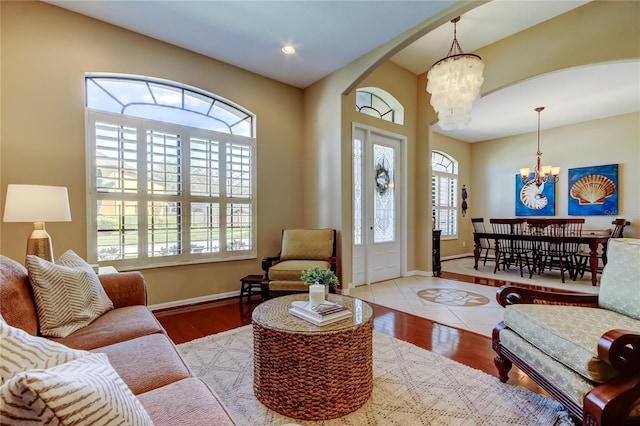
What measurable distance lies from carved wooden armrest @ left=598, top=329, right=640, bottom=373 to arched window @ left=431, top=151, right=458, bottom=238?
6112 mm

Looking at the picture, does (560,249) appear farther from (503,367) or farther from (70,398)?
(70,398)

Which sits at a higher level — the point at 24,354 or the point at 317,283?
the point at 24,354

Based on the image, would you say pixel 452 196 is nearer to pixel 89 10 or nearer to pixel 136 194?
pixel 136 194

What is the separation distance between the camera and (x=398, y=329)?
285 centimetres

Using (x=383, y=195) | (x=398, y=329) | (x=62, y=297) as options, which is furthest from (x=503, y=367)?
(x=383, y=195)

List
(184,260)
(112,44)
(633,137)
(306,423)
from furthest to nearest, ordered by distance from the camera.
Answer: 1. (633,137)
2. (184,260)
3. (112,44)
4. (306,423)

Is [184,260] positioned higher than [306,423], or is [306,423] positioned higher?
[184,260]

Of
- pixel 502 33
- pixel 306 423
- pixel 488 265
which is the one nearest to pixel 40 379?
A: pixel 306 423

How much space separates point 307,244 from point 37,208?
271cm

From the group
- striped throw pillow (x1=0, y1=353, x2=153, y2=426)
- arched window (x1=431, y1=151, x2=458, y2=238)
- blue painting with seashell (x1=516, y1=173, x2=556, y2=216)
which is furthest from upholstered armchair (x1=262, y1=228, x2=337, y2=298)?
→ blue painting with seashell (x1=516, y1=173, x2=556, y2=216)

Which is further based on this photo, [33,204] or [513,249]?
[513,249]

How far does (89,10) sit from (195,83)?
114 centimetres

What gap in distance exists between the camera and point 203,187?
148 inches

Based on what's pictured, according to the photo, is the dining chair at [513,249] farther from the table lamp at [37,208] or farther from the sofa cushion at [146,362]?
the table lamp at [37,208]
